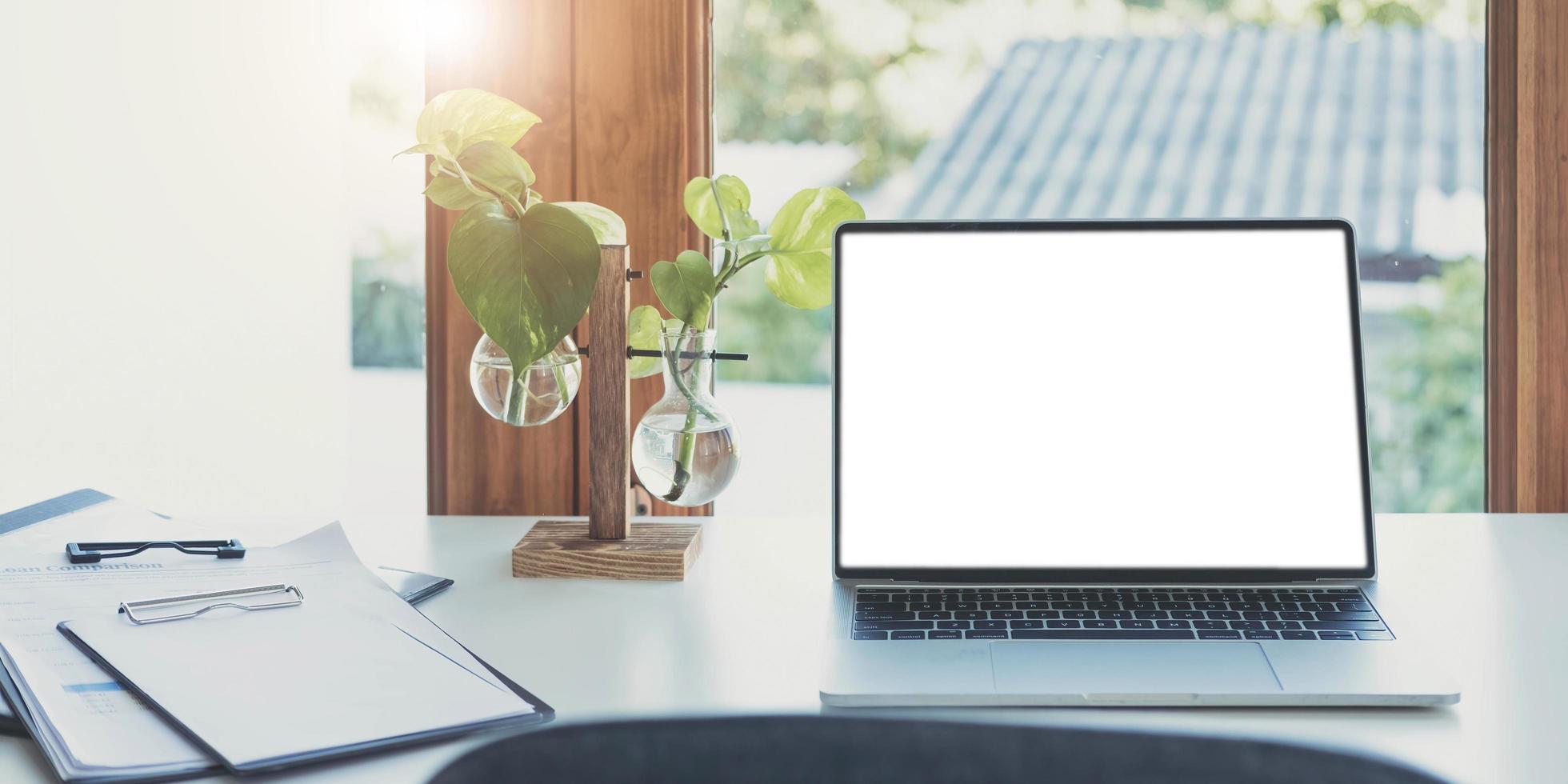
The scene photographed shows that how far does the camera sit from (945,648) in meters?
0.70

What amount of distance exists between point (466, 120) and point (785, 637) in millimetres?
498

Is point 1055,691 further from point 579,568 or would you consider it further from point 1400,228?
point 1400,228

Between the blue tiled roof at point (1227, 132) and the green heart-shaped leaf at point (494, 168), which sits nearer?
the green heart-shaped leaf at point (494, 168)

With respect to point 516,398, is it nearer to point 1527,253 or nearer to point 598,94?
point 598,94

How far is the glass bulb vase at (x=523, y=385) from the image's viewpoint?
3.16 feet

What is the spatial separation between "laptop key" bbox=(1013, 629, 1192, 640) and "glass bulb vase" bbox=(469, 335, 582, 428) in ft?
1.48

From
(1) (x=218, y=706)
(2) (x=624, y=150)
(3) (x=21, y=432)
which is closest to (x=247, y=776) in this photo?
(1) (x=218, y=706)

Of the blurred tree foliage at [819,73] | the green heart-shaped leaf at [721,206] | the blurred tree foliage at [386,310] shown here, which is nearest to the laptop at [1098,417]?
the green heart-shaped leaf at [721,206]

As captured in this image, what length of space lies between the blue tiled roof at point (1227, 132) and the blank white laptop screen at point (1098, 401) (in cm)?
35

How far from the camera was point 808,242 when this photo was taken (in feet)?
3.07

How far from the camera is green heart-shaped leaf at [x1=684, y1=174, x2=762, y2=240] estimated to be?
37.6 inches

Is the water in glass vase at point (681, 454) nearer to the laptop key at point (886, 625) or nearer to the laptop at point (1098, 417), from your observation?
the laptop at point (1098, 417)

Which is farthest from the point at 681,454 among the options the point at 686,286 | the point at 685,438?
the point at 686,286

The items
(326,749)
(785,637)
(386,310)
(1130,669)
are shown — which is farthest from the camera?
(386,310)
